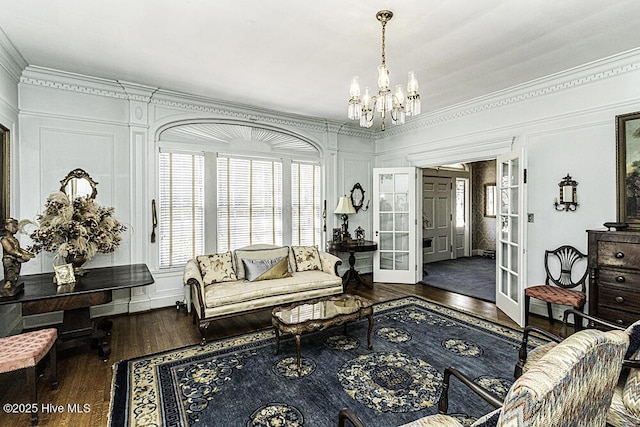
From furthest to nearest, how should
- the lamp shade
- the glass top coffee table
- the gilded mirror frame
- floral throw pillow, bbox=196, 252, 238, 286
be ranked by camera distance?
the gilded mirror frame → the lamp shade → floral throw pillow, bbox=196, 252, 238, 286 → the glass top coffee table

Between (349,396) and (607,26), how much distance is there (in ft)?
12.1

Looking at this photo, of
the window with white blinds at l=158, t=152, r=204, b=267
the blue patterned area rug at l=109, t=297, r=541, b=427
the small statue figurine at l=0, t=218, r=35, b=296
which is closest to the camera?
the blue patterned area rug at l=109, t=297, r=541, b=427

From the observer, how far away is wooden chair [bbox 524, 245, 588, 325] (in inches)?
128

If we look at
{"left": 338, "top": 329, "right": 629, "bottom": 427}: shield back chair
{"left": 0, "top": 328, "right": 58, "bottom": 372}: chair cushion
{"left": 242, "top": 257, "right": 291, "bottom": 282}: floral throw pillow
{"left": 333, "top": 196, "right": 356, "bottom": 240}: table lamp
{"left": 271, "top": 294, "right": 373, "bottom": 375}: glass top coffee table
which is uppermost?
{"left": 333, "top": 196, "right": 356, "bottom": 240}: table lamp

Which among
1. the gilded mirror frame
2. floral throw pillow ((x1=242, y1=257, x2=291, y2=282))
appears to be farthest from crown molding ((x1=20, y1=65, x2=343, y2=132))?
floral throw pillow ((x1=242, y1=257, x2=291, y2=282))

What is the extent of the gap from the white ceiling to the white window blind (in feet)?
4.27

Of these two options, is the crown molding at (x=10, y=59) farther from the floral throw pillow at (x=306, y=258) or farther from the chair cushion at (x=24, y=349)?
the floral throw pillow at (x=306, y=258)

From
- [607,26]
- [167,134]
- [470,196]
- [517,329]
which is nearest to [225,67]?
[167,134]

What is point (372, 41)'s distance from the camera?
286 cm

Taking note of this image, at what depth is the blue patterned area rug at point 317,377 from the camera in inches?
82.6

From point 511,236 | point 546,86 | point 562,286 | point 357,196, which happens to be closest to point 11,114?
point 357,196

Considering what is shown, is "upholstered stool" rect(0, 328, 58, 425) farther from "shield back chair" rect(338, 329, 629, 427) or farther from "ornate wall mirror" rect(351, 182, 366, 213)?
"ornate wall mirror" rect(351, 182, 366, 213)

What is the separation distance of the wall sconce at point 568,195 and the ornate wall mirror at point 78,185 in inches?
221

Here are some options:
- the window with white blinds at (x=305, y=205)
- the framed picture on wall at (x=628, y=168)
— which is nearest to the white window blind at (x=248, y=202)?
the window with white blinds at (x=305, y=205)
